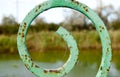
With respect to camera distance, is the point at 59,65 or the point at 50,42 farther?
the point at 50,42

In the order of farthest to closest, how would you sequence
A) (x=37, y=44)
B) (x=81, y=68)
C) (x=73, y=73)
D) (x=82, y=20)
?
(x=82, y=20)
(x=37, y=44)
(x=81, y=68)
(x=73, y=73)

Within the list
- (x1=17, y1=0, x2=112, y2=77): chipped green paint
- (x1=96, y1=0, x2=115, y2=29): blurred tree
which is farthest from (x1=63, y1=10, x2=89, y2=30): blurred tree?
(x1=17, y1=0, x2=112, y2=77): chipped green paint

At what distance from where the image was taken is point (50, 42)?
13750 mm

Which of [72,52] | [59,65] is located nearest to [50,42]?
[59,65]

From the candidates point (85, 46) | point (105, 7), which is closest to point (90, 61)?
point (85, 46)

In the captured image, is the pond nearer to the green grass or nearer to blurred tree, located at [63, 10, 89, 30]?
the green grass

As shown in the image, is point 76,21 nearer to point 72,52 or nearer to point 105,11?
point 105,11

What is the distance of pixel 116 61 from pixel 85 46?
10.7 feet

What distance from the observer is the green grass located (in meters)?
13.1

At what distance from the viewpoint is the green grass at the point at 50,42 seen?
13.1 m

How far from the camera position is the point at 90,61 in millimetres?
10188

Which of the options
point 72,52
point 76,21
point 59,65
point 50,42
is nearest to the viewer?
point 72,52

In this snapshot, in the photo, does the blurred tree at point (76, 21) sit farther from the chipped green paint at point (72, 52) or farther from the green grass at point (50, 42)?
the chipped green paint at point (72, 52)

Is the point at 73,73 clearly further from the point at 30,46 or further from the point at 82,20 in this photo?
the point at 82,20
